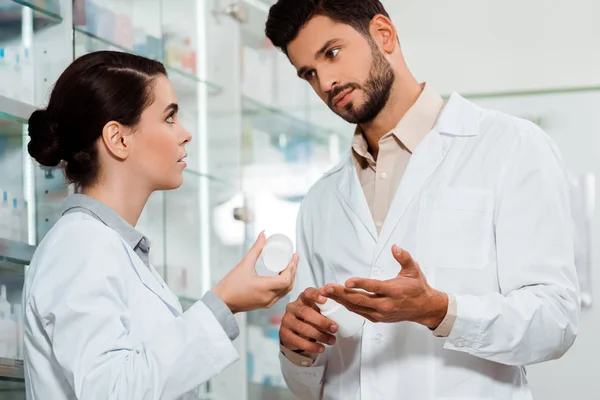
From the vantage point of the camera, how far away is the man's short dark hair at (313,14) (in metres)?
2.05

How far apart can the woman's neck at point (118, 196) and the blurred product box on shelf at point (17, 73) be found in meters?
0.47

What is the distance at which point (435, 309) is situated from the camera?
1.64 meters

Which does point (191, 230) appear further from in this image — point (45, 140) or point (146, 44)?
point (45, 140)

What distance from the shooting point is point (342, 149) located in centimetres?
350

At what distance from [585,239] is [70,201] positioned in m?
1.90

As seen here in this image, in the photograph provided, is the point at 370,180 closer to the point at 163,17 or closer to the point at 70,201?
the point at 70,201

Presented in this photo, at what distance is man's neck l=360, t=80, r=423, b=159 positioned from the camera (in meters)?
2.04

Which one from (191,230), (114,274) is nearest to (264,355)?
(191,230)

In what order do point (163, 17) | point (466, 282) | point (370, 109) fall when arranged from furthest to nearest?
point (163, 17) < point (370, 109) < point (466, 282)

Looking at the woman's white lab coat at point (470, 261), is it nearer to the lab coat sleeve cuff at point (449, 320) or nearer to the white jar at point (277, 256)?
the lab coat sleeve cuff at point (449, 320)

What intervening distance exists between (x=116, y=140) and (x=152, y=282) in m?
0.26

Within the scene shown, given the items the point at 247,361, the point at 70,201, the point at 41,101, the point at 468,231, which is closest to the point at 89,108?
the point at 70,201

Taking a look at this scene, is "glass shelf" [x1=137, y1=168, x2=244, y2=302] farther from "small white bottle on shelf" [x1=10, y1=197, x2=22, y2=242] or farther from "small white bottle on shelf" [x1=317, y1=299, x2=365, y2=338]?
"small white bottle on shelf" [x1=317, y1=299, x2=365, y2=338]

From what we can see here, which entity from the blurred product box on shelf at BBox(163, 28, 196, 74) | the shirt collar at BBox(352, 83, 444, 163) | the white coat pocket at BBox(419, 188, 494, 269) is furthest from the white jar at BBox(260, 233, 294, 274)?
the blurred product box on shelf at BBox(163, 28, 196, 74)
